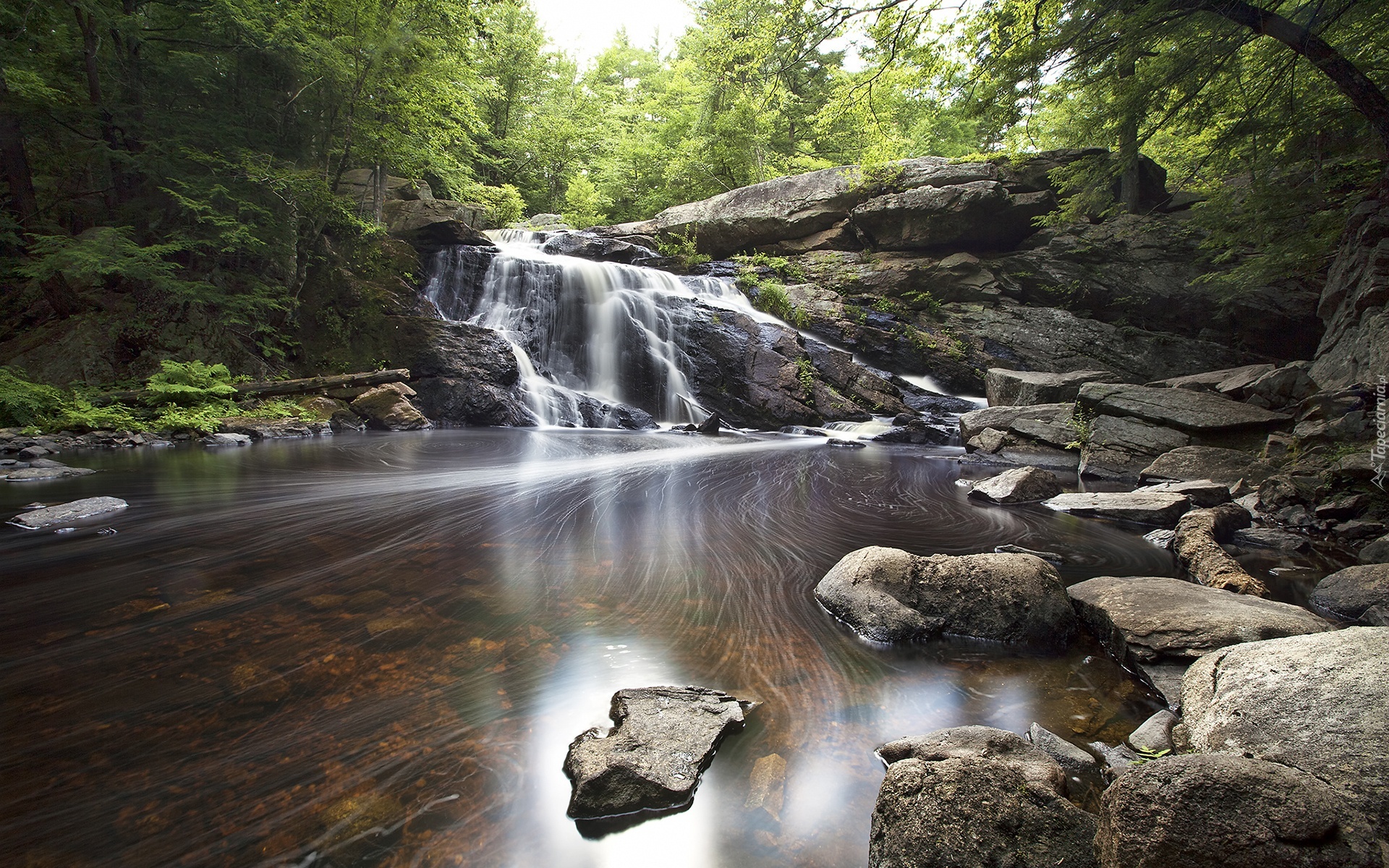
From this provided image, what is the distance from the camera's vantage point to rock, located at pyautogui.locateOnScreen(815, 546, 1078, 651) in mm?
2744

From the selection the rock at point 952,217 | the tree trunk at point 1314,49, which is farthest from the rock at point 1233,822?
the rock at point 952,217

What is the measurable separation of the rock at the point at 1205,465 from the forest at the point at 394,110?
4228mm

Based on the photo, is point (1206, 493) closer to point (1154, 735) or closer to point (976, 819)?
point (1154, 735)

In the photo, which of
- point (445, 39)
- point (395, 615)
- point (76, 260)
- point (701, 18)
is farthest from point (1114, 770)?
point (701, 18)

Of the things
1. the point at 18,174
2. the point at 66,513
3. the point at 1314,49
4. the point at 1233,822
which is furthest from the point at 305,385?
the point at 1314,49

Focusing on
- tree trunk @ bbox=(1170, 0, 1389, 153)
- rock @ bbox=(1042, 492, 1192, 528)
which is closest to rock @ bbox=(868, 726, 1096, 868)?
rock @ bbox=(1042, 492, 1192, 528)

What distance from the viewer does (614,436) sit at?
37.3 feet

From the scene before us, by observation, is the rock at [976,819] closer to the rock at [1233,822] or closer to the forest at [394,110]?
the rock at [1233,822]

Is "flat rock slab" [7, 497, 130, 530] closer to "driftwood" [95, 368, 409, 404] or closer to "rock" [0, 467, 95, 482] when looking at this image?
"rock" [0, 467, 95, 482]

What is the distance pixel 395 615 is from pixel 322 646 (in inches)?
15.0

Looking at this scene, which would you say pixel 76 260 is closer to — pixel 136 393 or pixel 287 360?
pixel 136 393

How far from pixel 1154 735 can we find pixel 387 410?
503 inches

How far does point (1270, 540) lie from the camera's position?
455cm

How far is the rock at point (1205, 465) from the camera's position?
6395 mm
